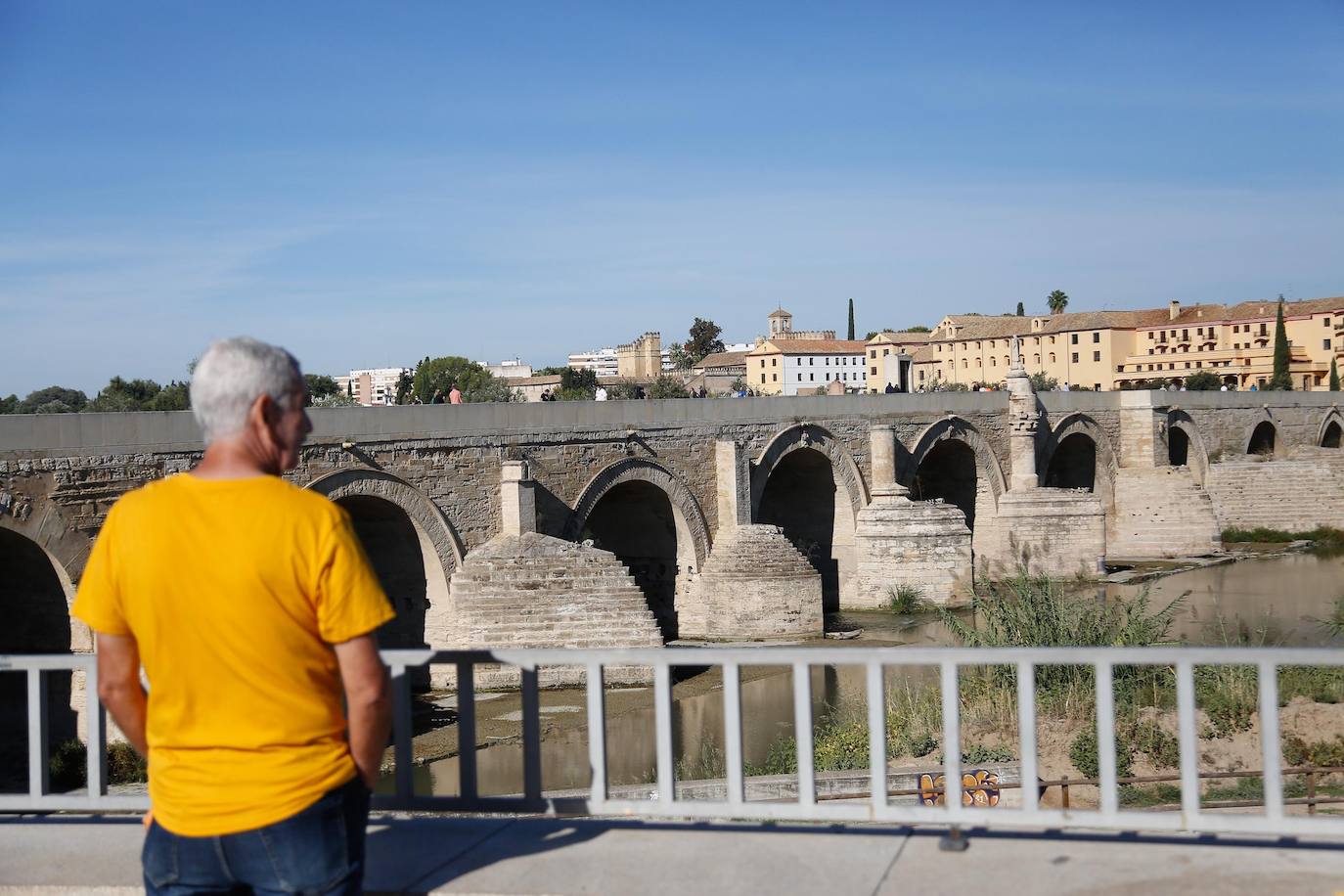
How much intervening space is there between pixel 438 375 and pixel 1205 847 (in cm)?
7347

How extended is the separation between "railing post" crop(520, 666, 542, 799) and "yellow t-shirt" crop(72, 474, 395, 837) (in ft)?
3.95

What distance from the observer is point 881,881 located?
3516 millimetres

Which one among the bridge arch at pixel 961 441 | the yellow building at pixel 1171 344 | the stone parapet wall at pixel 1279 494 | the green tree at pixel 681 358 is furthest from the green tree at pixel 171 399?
the green tree at pixel 681 358

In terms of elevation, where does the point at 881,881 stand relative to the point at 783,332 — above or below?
below

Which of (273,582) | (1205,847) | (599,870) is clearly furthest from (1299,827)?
(273,582)

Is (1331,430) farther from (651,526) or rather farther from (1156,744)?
(1156,744)

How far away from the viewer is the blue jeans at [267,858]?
2.62 m

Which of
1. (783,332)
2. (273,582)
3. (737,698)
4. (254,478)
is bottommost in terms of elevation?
(737,698)

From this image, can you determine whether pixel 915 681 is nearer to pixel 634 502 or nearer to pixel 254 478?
pixel 634 502

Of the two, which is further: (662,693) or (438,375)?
(438,375)

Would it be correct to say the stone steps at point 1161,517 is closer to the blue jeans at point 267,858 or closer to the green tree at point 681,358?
the blue jeans at point 267,858

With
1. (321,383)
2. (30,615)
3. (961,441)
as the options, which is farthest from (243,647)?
(321,383)

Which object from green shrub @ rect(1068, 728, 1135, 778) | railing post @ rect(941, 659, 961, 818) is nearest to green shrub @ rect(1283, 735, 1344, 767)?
green shrub @ rect(1068, 728, 1135, 778)

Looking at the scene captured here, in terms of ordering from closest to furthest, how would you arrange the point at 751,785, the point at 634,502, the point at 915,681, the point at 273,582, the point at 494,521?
the point at 273,582
the point at 751,785
the point at 915,681
the point at 494,521
the point at 634,502
